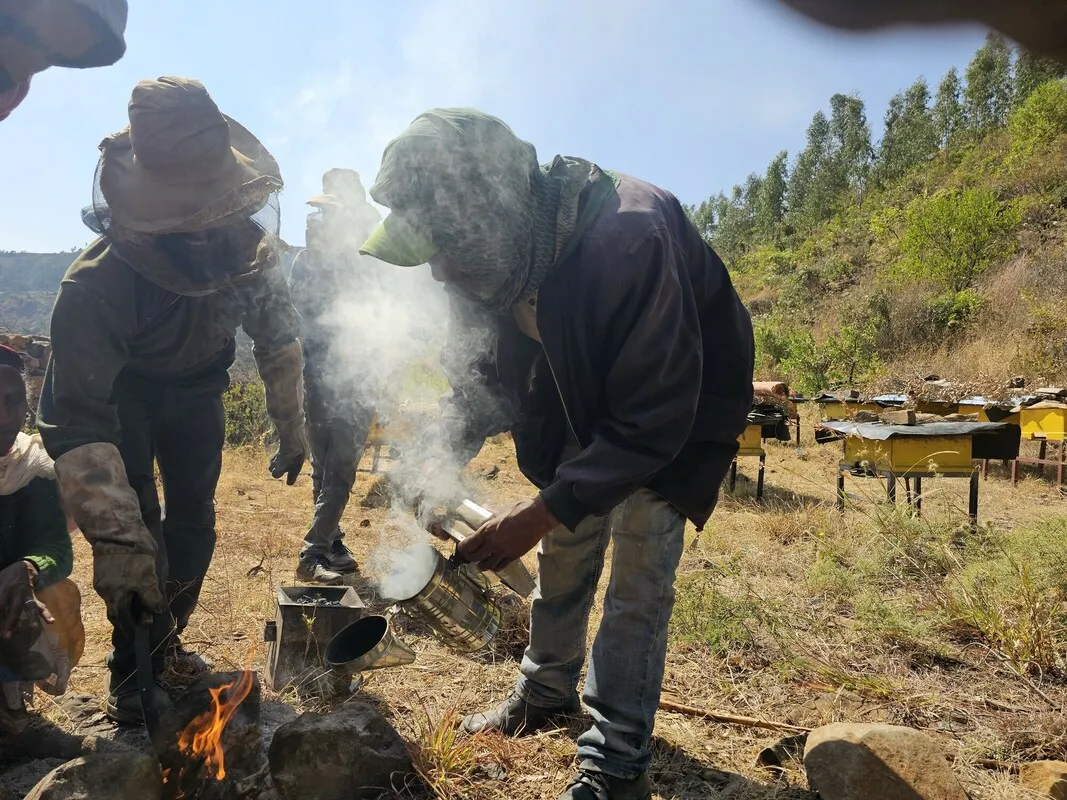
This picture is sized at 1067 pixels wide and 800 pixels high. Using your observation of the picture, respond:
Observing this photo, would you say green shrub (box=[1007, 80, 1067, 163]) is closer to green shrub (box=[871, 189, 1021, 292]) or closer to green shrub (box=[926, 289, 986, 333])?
green shrub (box=[871, 189, 1021, 292])

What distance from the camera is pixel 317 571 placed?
14.2 feet

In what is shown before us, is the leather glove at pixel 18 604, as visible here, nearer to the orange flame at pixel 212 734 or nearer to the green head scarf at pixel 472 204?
the orange flame at pixel 212 734

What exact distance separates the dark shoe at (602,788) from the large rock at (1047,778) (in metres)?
1.22

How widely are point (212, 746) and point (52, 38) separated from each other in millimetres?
2070

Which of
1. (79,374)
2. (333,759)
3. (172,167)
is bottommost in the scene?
(333,759)

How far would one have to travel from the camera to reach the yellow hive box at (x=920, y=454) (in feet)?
17.1

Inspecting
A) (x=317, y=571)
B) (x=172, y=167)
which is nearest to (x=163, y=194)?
(x=172, y=167)

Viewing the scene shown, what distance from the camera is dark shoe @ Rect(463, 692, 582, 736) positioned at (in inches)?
97.7

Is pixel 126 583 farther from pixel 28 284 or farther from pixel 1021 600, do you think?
pixel 28 284

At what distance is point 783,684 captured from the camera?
2.92m

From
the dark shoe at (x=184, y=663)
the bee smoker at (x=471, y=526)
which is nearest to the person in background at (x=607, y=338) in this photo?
the bee smoker at (x=471, y=526)

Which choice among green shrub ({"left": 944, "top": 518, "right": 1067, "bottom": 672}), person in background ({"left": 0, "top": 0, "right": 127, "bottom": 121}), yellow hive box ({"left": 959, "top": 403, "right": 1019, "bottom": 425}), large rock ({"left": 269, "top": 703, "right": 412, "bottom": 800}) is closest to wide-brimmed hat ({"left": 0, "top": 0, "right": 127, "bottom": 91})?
person in background ({"left": 0, "top": 0, "right": 127, "bottom": 121})

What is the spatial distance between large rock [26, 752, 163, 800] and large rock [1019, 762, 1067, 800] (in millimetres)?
2551

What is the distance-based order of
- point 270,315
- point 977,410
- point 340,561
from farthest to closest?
point 977,410 → point 340,561 → point 270,315
